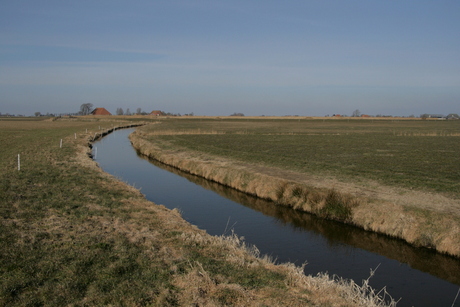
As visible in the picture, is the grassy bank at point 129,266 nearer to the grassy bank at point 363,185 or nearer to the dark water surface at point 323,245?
the dark water surface at point 323,245

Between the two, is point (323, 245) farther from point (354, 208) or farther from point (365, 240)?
point (354, 208)

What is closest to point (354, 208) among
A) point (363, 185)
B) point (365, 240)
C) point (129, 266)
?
point (365, 240)

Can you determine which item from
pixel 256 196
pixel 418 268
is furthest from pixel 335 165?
pixel 418 268

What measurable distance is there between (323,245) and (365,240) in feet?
5.25

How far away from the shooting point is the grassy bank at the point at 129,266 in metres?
7.10

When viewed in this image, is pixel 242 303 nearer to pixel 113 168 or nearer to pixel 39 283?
pixel 39 283

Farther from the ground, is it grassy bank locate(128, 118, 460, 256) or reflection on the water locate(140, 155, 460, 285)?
grassy bank locate(128, 118, 460, 256)

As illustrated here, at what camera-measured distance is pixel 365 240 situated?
13234mm

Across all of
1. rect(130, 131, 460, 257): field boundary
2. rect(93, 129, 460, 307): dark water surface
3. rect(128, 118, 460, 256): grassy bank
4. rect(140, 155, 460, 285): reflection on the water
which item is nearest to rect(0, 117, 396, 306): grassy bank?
rect(93, 129, 460, 307): dark water surface

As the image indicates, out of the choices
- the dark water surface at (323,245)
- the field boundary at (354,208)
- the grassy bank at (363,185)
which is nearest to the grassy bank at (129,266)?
the dark water surface at (323,245)

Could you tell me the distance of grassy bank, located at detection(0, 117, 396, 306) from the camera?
710 cm

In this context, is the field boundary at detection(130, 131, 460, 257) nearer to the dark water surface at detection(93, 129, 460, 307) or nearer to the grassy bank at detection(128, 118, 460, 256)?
the grassy bank at detection(128, 118, 460, 256)

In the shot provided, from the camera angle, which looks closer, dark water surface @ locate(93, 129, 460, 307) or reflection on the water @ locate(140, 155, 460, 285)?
dark water surface @ locate(93, 129, 460, 307)

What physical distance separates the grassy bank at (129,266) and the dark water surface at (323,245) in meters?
1.37
